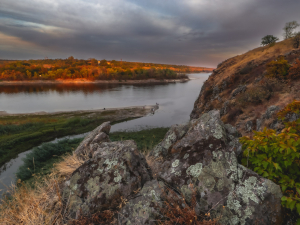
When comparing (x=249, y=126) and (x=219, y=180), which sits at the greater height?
(x=219, y=180)

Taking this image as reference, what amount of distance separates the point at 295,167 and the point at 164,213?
2.56m

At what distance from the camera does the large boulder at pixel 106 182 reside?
3.13 metres

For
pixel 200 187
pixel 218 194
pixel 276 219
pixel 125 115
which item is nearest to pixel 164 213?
pixel 200 187

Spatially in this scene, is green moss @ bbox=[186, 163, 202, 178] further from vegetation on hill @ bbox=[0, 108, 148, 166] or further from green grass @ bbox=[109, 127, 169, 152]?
vegetation on hill @ bbox=[0, 108, 148, 166]

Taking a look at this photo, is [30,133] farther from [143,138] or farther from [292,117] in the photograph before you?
[292,117]

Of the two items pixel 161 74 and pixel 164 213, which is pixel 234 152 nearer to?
pixel 164 213

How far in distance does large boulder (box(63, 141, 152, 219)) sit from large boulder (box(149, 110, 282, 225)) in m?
0.66

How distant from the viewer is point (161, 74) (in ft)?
497

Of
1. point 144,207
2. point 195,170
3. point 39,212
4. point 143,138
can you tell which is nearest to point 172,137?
point 195,170

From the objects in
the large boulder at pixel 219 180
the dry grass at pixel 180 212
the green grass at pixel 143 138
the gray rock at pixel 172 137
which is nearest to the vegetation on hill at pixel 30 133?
the green grass at pixel 143 138

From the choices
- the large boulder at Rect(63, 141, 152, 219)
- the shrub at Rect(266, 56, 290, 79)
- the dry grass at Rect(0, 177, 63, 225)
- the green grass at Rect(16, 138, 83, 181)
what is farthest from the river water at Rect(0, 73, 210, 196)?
the shrub at Rect(266, 56, 290, 79)

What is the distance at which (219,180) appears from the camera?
2855 millimetres

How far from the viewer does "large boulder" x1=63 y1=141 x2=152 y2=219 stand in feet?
10.3

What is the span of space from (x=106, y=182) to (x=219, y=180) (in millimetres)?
2385
